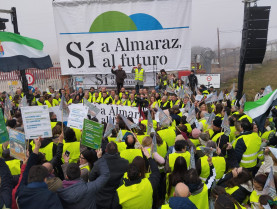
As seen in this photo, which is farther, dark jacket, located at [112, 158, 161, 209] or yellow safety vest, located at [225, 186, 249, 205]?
yellow safety vest, located at [225, 186, 249, 205]

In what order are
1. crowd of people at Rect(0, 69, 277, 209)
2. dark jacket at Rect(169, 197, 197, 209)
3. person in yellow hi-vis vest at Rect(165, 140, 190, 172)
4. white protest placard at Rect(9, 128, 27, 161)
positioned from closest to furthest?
dark jacket at Rect(169, 197, 197, 209), crowd of people at Rect(0, 69, 277, 209), white protest placard at Rect(9, 128, 27, 161), person in yellow hi-vis vest at Rect(165, 140, 190, 172)

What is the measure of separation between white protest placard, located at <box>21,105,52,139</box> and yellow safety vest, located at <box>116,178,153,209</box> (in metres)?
2.00

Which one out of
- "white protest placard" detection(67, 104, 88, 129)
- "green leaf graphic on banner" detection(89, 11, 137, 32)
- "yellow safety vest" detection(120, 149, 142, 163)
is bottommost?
"yellow safety vest" detection(120, 149, 142, 163)

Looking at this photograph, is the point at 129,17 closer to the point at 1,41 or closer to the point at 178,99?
the point at 178,99

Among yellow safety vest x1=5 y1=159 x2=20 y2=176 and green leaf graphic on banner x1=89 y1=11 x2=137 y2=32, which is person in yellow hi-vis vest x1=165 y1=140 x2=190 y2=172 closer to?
yellow safety vest x1=5 y1=159 x2=20 y2=176

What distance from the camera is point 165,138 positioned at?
5.32 meters

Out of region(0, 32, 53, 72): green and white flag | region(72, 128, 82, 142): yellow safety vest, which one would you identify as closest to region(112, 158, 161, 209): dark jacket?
region(72, 128, 82, 142): yellow safety vest

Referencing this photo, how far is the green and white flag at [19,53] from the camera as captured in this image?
25.2 feet

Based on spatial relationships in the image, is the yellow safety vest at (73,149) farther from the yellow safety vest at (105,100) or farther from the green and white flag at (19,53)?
the yellow safety vest at (105,100)

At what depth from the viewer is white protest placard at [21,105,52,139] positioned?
4328 millimetres

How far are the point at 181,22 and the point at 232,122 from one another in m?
9.33

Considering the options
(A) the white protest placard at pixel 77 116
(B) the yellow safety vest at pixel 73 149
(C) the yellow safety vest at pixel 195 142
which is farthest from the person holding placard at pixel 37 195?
(C) the yellow safety vest at pixel 195 142

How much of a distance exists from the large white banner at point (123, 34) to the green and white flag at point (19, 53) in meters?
6.18

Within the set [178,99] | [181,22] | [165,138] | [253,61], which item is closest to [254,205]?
[165,138]
